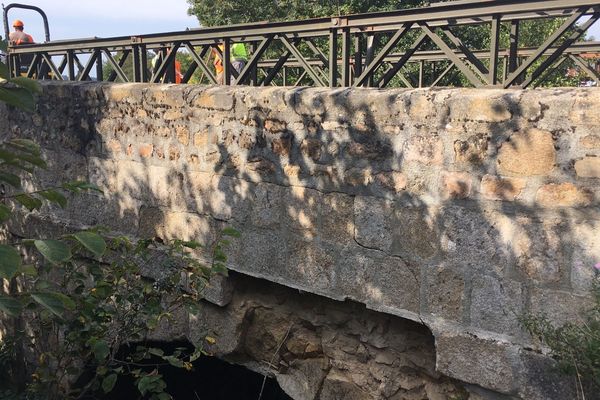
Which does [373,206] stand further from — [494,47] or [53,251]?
[53,251]

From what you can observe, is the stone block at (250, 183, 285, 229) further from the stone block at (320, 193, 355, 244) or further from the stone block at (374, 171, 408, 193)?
the stone block at (374, 171, 408, 193)

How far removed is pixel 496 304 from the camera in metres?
2.62

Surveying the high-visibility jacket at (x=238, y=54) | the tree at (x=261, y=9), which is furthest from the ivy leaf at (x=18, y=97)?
the tree at (x=261, y=9)

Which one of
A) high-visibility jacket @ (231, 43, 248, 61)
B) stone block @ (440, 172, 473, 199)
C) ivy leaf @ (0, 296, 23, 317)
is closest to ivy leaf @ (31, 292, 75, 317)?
ivy leaf @ (0, 296, 23, 317)

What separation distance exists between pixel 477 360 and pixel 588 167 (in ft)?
3.12

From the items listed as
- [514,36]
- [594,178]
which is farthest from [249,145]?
[594,178]

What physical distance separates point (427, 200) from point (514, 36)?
1016 millimetres

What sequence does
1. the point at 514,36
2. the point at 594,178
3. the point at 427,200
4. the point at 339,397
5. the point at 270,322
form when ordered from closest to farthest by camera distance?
1. the point at 594,178
2. the point at 427,200
3. the point at 514,36
4. the point at 339,397
5. the point at 270,322

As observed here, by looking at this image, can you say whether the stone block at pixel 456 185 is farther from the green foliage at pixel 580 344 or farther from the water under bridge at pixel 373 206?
the green foliage at pixel 580 344

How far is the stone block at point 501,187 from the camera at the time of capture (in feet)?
8.24

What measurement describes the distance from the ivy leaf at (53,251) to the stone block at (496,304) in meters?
1.69

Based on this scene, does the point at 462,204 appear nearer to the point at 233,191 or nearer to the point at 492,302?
the point at 492,302

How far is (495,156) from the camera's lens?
2564mm

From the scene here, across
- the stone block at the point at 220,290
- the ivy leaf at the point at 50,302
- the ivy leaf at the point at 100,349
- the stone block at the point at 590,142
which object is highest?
the stone block at the point at 590,142
